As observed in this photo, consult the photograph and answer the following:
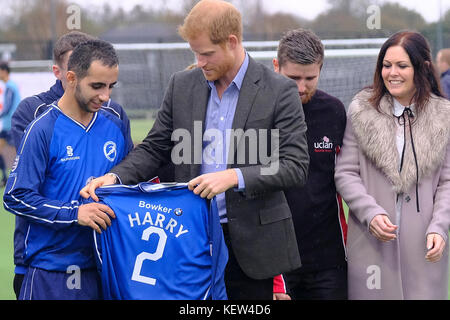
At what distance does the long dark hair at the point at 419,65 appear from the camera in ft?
10.9

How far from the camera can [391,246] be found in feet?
10.8

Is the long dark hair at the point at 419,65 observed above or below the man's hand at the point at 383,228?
above

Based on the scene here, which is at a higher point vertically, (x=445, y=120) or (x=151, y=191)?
(x=445, y=120)

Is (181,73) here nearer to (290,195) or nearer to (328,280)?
(290,195)

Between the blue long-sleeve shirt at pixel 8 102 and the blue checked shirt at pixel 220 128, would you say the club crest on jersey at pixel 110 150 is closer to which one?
the blue checked shirt at pixel 220 128

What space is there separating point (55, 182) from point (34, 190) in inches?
4.6

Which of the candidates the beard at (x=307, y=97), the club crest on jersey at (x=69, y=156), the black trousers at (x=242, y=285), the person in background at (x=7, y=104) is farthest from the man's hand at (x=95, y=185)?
the person in background at (x=7, y=104)

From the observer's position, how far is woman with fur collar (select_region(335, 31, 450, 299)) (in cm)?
326

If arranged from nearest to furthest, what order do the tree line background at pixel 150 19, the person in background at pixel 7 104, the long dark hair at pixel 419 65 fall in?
the long dark hair at pixel 419 65, the person in background at pixel 7 104, the tree line background at pixel 150 19

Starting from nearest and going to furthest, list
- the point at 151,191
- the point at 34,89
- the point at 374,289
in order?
the point at 151,191 → the point at 374,289 → the point at 34,89

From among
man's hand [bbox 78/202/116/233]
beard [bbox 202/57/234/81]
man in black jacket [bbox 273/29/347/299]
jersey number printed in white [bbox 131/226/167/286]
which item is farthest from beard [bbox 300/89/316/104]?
man's hand [bbox 78/202/116/233]

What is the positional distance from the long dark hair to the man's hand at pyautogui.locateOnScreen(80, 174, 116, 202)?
1329mm

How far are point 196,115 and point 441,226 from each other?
48.3 inches
